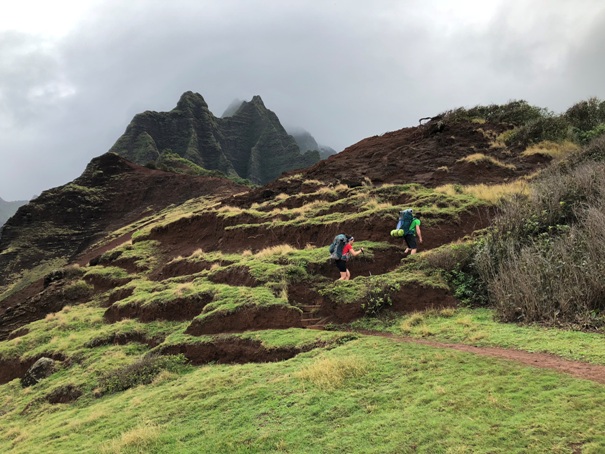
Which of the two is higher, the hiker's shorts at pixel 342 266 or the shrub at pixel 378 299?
the hiker's shorts at pixel 342 266

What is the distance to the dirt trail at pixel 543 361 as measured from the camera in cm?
537

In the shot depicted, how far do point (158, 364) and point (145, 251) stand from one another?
53.9 feet

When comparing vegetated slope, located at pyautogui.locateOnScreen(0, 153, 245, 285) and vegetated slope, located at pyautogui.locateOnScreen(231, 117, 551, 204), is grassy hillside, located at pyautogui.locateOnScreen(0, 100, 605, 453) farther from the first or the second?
vegetated slope, located at pyautogui.locateOnScreen(0, 153, 245, 285)

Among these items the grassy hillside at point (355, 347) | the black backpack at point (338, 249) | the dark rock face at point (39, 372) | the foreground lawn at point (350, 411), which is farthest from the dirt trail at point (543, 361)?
the dark rock face at point (39, 372)

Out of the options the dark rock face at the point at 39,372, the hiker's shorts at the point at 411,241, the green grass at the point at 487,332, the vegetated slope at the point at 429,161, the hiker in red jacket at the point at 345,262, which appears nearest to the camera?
the green grass at the point at 487,332

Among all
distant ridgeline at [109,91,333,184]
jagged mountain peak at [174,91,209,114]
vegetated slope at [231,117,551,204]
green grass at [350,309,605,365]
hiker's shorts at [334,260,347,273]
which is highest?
jagged mountain peak at [174,91,209,114]

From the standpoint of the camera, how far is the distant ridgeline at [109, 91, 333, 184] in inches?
3805

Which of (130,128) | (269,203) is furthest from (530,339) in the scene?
(130,128)

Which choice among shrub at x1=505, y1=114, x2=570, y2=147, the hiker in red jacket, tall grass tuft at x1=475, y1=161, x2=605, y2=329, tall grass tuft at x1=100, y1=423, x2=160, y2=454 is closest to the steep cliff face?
shrub at x1=505, y1=114, x2=570, y2=147

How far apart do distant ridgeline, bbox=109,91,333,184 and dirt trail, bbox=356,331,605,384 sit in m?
76.4

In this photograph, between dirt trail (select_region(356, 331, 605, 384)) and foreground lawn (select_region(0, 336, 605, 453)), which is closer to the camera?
foreground lawn (select_region(0, 336, 605, 453))

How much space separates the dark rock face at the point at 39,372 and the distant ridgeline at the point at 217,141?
2721 inches

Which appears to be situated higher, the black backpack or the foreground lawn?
the black backpack

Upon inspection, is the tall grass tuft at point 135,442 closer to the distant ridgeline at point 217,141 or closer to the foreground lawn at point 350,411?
the foreground lawn at point 350,411
